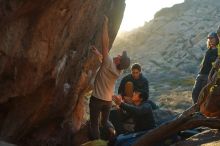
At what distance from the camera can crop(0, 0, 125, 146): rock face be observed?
13211 mm

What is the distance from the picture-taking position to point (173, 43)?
9031cm

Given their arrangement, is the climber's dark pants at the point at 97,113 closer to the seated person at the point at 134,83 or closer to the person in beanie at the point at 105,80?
the person in beanie at the point at 105,80

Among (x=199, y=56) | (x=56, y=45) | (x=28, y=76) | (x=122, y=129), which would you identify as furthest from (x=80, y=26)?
(x=199, y=56)

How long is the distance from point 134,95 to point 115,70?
3.87 ft

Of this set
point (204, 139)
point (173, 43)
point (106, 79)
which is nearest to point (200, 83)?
point (106, 79)

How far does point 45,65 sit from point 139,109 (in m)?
3.52

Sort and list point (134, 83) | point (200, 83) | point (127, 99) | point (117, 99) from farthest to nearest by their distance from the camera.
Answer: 1. point (200, 83)
2. point (134, 83)
3. point (127, 99)
4. point (117, 99)

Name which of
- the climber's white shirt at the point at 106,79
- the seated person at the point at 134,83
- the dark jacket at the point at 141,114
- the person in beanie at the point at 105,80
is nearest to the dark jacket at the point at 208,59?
the seated person at the point at 134,83

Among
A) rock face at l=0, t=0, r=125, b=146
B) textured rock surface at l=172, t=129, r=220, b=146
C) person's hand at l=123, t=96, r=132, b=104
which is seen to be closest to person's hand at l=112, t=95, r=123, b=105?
person's hand at l=123, t=96, r=132, b=104

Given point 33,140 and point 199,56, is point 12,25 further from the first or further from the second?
point 199,56

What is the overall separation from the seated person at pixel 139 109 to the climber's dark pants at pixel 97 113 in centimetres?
47

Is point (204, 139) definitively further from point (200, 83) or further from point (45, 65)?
point (200, 83)

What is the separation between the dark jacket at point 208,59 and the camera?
18328 mm

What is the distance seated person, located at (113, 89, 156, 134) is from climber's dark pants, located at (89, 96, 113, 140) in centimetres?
47
